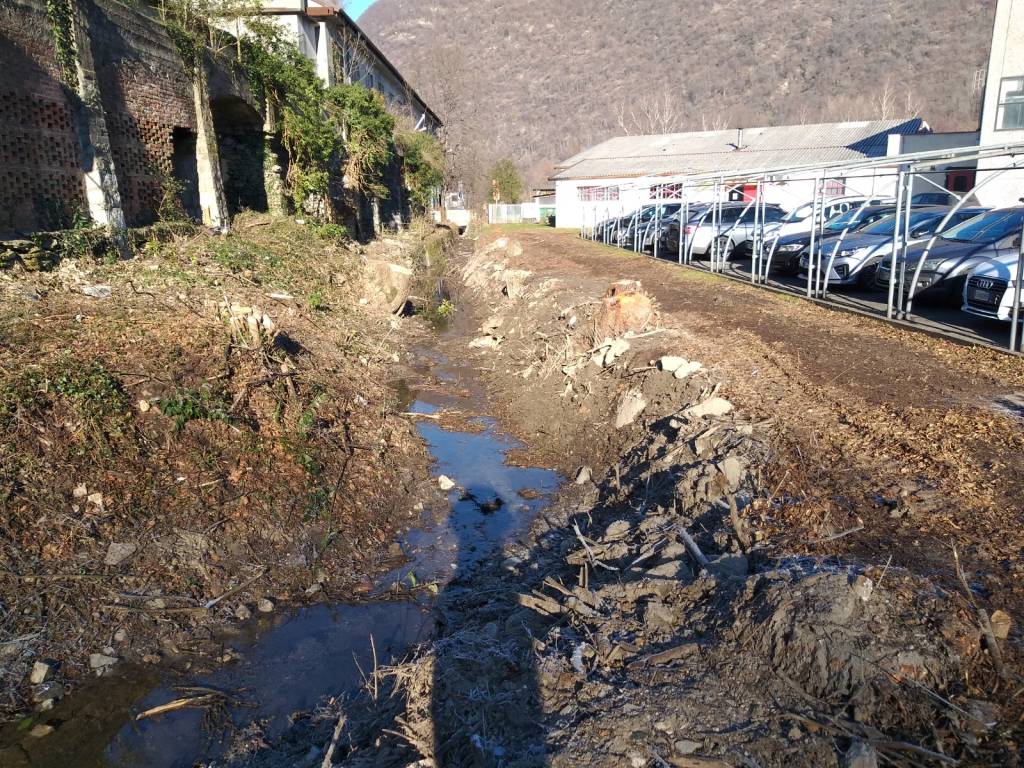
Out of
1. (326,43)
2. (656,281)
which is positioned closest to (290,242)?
(656,281)

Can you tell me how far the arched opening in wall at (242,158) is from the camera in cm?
1745

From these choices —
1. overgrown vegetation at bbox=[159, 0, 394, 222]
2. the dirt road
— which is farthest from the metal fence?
the dirt road

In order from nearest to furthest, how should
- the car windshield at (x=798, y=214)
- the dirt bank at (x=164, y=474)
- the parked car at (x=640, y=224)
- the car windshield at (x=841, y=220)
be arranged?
the dirt bank at (x=164, y=474) → the car windshield at (x=841, y=220) → the car windshield at (x=798, y=214) → the parked car at (x=640, y=224)

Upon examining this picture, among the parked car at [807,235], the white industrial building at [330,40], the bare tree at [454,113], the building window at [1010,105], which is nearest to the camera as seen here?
the parked car at [807,235]

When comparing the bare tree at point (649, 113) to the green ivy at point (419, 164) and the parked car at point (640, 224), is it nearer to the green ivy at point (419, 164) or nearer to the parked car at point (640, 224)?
the green ivy at point (419, 164)

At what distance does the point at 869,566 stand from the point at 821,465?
177 centimetres

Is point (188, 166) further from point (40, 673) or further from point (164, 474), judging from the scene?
point (40, 673)

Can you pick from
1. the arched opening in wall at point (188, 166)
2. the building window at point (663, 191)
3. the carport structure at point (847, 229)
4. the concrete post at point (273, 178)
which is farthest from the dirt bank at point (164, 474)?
the building window at point (663, 191)

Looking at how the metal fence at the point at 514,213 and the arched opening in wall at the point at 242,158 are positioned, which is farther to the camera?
the metal fence at the point at 514,213

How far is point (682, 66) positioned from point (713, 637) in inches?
4463

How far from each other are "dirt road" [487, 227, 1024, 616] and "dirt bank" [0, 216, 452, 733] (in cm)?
373

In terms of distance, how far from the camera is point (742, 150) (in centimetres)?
4250

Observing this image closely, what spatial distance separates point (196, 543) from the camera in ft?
19.3

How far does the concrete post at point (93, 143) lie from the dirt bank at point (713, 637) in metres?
8.35
